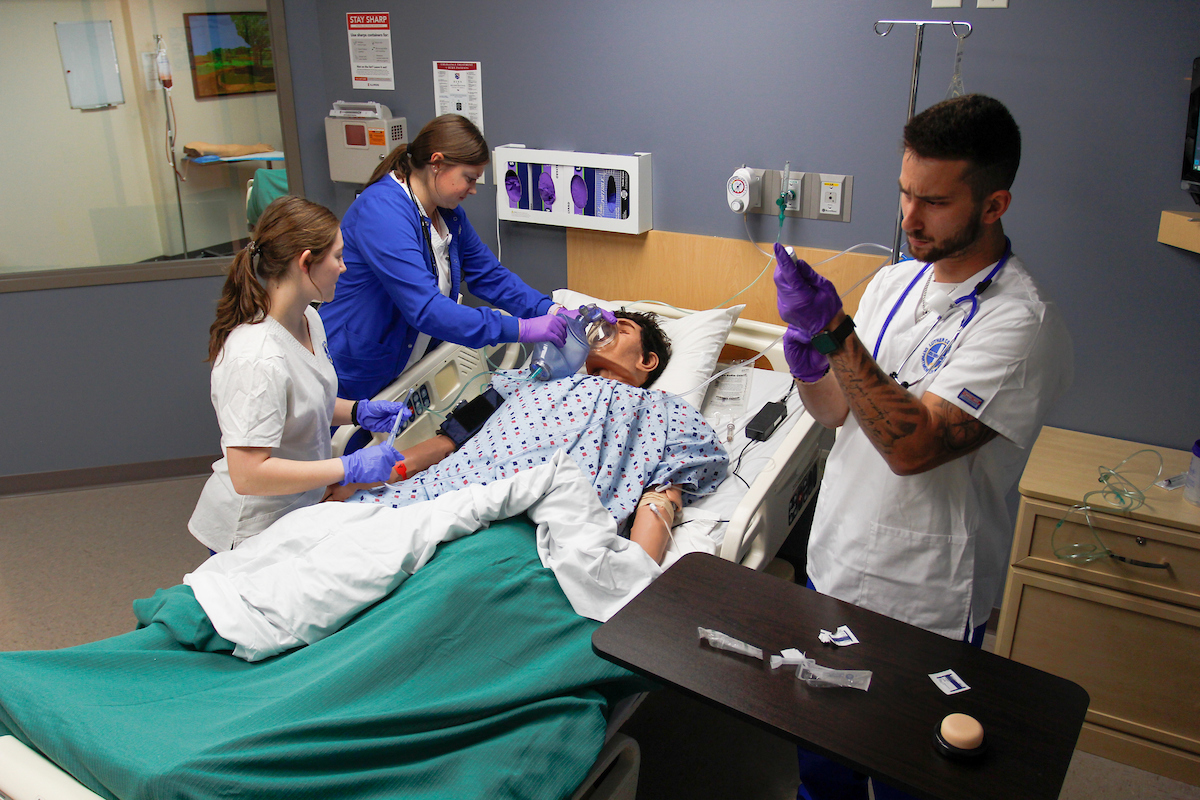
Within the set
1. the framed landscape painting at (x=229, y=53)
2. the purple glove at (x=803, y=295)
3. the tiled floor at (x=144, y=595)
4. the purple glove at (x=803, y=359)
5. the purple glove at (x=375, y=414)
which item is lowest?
the tiled floor at (x=144, y=595)

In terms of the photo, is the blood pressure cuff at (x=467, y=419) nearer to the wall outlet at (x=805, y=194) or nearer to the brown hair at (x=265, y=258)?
the brown hair at (x=265, y=258)

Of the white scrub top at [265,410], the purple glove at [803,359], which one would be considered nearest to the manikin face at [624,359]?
the white scrub top at [265,410]

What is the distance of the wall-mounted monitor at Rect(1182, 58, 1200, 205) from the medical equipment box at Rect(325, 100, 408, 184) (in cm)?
A: 270

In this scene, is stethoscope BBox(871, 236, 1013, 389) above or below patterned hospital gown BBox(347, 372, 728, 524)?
above

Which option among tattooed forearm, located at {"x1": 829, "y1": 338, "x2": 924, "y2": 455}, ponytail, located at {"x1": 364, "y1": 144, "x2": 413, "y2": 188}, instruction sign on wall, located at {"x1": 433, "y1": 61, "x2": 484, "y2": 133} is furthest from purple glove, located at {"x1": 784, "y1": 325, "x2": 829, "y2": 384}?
instruction sign on wall, located at {"x1": 433, "y1": 61, "x2": 484, "y2": 133}

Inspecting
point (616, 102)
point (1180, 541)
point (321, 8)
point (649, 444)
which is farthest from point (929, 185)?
point (321, 8)

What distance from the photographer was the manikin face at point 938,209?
4.44 feet

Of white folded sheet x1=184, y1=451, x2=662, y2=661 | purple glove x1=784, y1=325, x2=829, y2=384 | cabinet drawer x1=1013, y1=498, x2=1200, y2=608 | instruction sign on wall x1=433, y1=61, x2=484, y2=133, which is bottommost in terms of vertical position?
cabinet drawer x1=1013, y1=498, x2=1200, y2=608

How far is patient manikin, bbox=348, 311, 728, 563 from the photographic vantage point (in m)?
2.09

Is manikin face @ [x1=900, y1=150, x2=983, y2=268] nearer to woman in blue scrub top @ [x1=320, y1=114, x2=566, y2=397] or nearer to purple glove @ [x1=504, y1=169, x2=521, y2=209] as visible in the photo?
woman in blue scrub top @ [x1=320, y1=114, x2=566, y2=397]

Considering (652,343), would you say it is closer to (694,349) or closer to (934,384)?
(694,349)

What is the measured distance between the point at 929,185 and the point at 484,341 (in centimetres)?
142

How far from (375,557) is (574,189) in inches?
70.8

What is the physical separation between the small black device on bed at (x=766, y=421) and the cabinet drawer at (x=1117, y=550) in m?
0.69
